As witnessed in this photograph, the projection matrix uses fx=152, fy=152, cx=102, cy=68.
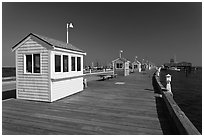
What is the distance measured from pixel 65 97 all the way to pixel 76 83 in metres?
1.27

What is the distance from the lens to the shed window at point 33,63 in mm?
6734

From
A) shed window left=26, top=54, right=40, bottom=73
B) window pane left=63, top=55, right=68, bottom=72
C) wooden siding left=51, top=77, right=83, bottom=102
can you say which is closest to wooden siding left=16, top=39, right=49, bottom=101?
shed window left=26, top=54, right=40, bottom=73

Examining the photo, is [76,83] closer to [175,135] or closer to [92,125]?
[92,125]

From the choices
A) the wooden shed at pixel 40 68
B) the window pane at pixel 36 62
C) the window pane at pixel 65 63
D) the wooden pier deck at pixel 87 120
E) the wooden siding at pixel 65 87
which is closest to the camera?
the wooden pier deck at pixel 87 120

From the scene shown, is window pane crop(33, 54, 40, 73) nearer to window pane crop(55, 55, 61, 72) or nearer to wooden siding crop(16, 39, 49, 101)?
wooden siding crop(16, 39, 49, 101)

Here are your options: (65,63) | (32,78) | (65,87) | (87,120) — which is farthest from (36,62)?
(87,120)

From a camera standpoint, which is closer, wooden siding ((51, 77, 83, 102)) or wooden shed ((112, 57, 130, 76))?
wooden siding ((51, 77, 83, 102))

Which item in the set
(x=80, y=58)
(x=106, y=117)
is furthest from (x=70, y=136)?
(x=80, y=58)

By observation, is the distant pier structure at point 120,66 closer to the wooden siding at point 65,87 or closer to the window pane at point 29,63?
the wooden siding at point 65,87

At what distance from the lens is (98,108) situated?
18.0 ft

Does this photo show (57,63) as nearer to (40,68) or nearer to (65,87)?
(40,68)

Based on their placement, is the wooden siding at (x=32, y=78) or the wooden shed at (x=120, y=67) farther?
the wooden shed at (x=120, y=67)

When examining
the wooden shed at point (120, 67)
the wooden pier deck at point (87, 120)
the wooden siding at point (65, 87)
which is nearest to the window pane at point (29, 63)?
the wooden siding at point (65, 87)

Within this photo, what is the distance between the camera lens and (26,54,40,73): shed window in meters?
6.73
